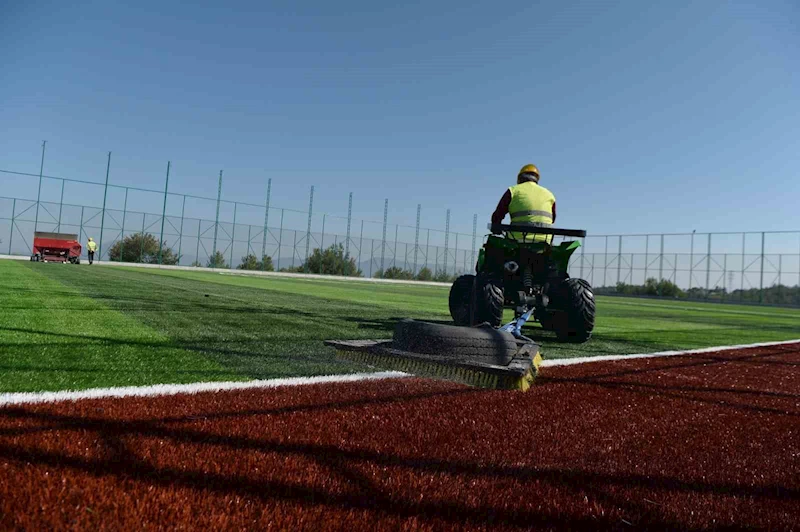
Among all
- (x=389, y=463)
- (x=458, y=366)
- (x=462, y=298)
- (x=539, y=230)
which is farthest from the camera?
(x=462, y=298)

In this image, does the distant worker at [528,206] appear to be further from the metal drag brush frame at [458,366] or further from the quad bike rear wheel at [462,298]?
the metal drag brush frame at [458,366]

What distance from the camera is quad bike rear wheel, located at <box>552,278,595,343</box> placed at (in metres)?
6.10

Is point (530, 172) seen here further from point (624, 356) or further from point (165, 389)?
point (165, 389)

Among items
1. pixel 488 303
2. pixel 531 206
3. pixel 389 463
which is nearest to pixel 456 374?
pixel 389 463

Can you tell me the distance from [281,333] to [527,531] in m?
4.39

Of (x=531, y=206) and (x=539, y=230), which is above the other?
(x=531, y=206)

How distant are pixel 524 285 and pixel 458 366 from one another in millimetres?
2816

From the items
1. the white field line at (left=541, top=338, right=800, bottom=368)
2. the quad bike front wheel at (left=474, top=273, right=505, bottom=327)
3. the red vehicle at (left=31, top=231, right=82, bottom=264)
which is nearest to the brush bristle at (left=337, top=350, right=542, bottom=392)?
the white field line at (left=541, top=338, right=800, bottom=368)

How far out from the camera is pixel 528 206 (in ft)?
19.1

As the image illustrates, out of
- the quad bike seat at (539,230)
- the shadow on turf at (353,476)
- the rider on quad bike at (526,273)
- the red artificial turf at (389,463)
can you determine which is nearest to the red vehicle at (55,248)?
the rider on quad bike at (526,273)

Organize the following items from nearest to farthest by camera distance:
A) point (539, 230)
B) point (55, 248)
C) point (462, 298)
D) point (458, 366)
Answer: point (458, 366) → point (539, 230) → point (462, 298) → point (55, 248)

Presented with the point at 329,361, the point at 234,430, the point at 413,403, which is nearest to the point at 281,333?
the point at 329,361

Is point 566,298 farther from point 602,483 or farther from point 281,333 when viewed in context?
point 602,483

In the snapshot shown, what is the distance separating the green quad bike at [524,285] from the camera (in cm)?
572
